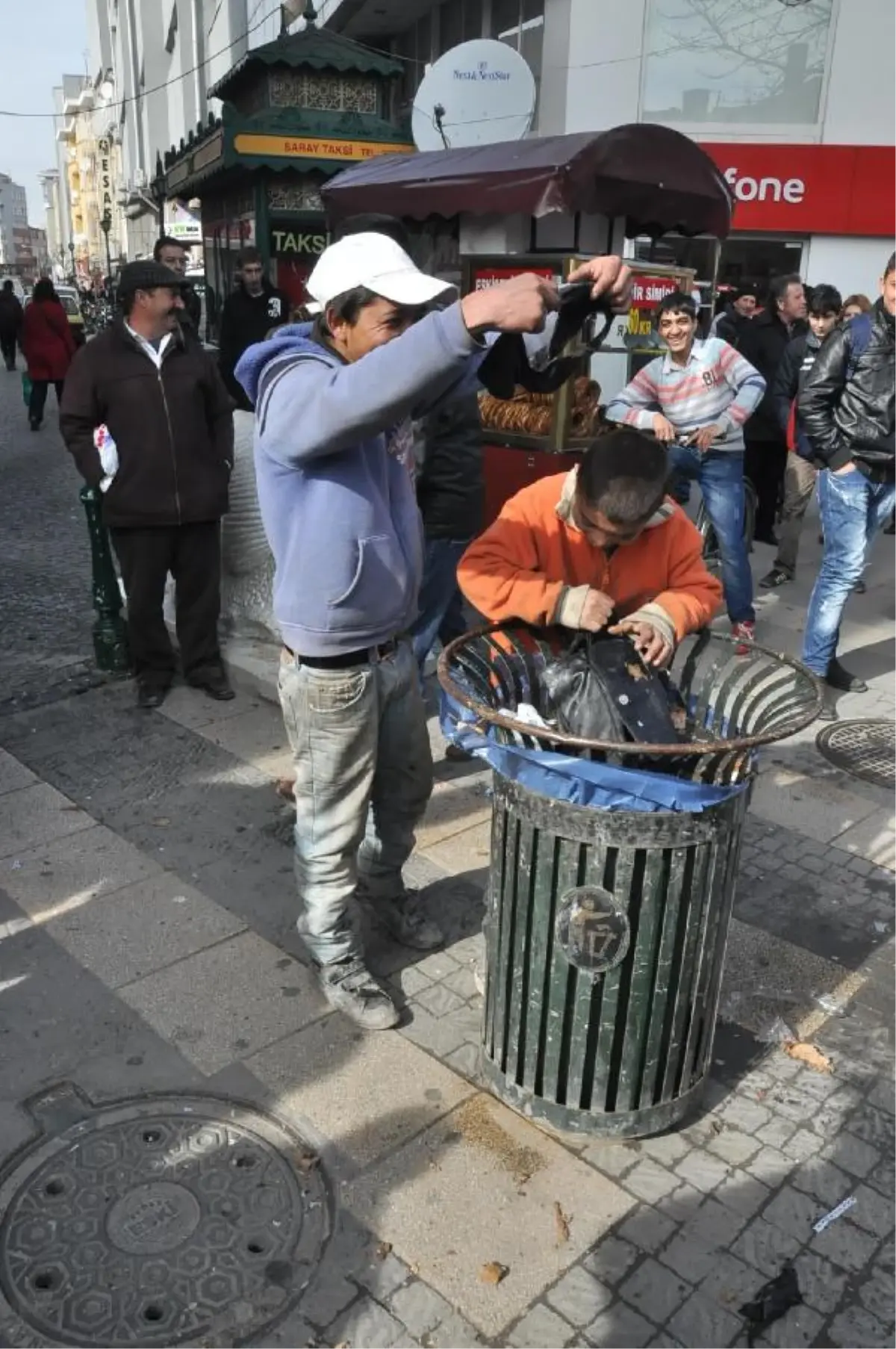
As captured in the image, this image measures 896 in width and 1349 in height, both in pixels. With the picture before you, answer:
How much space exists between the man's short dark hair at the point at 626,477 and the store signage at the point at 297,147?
855cm

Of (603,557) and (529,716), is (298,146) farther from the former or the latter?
(529,716)

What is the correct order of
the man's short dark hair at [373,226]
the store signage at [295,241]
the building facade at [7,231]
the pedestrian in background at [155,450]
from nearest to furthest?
the man's short dark hair at [373,226] < the pedestrian in background at [155,450] < the store signage at [295,241] < the building facade at [7,231]

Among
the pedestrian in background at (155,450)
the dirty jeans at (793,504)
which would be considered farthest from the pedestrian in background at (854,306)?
the pedestrian in background at (155,450)

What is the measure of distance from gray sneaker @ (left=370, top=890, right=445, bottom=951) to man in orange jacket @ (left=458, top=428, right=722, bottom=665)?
4.12ft

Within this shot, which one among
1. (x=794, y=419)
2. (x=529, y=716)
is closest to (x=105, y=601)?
(x=529, y=716)

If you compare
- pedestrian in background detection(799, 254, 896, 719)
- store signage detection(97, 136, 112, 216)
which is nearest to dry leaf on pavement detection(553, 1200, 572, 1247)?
pedestrian in background detection(799, 254, 896, 719)

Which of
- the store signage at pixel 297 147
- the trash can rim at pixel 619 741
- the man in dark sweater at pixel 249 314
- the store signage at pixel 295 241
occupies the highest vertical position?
the store signage at pixel 297 147

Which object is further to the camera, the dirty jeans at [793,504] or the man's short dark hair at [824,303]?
the dirty jeans at [793,504]

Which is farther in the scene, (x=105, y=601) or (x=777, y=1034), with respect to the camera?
(x=105, y=601)

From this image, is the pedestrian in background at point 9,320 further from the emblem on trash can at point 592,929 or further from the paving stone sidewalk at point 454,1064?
the emblem on trash can at point 592,929

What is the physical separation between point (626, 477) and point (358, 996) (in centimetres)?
166

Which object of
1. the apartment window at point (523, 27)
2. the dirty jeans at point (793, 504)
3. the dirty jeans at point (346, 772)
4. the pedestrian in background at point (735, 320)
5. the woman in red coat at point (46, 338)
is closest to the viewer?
the dirty jeans at point (346, 772)

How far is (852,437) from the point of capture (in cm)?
517

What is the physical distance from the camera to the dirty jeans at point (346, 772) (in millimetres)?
2787
